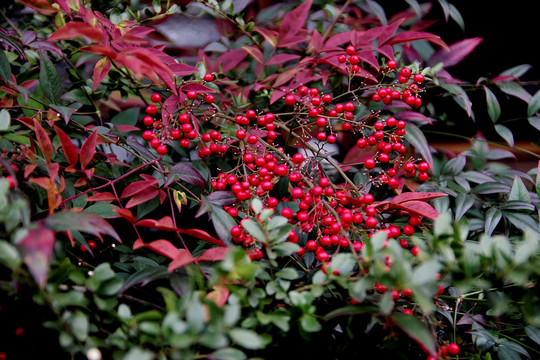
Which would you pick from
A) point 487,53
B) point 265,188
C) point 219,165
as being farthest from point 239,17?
point 487,53

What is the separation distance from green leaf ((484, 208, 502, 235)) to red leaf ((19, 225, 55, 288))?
68 cm

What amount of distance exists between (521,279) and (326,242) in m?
0.25

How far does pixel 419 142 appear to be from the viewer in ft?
2.47

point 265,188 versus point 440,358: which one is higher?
point 265,188

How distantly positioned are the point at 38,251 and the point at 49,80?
481 millimetres

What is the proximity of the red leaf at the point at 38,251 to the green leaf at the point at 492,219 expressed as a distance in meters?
0.68

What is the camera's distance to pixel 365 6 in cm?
104

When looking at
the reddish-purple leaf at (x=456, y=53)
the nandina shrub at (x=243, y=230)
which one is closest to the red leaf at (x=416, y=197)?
the nandina shrub at (x=243, y=230)

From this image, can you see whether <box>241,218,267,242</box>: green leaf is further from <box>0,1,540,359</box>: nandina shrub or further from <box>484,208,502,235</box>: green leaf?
<box>484,208,502,235</box>: green leaf

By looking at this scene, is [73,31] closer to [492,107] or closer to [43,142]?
[43,142]

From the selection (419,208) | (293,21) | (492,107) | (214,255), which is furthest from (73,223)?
(492,107)

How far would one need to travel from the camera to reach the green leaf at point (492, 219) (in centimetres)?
71

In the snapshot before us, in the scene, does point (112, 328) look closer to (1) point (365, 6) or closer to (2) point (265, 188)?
(2) point (265, 188)

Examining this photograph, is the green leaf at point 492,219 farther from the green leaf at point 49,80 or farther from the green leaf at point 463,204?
the green leaf at point 49,80
